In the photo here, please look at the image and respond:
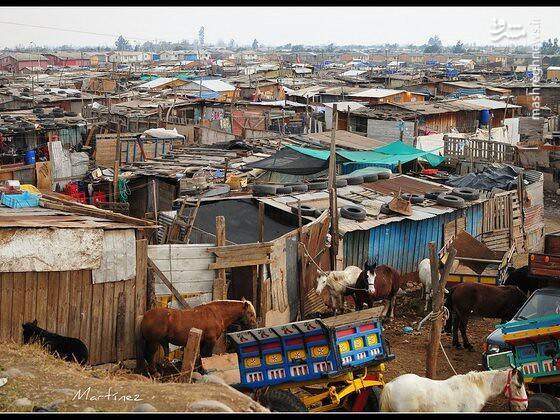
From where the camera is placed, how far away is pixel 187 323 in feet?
32.8

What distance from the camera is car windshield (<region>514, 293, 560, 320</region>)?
10.5 m

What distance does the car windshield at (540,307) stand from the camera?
34.5 feet

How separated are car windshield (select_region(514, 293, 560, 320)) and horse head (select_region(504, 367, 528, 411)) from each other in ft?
8.20

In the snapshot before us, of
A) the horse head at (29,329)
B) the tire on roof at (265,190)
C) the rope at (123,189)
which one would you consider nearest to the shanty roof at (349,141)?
the rope at (123,189)

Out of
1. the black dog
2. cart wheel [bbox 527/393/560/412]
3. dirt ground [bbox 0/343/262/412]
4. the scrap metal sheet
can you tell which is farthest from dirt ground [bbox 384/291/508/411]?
the scrap metal sheet

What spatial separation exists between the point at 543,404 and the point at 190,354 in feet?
15.1

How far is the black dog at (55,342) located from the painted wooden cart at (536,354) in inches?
222

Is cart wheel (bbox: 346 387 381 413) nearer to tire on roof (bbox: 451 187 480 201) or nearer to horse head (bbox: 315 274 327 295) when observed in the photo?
horse head (bbox: 315 274 327 295)

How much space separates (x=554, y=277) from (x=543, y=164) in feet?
57.0

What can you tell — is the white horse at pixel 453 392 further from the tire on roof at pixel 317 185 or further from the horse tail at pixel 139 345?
the tire on roof at pixel 317 185

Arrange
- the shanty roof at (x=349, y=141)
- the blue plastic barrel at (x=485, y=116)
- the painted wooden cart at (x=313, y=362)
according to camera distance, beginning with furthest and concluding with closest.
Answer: the blue plastic barrel at (x=485, y=116)
the shanty roof at (x=349, y=141)
the painted wooden cart at (x=313, y=362)

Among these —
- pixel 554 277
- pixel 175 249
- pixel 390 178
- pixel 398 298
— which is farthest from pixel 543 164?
pixel 175 249

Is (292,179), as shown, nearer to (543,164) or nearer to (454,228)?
(454,228)

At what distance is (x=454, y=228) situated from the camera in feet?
55.4
